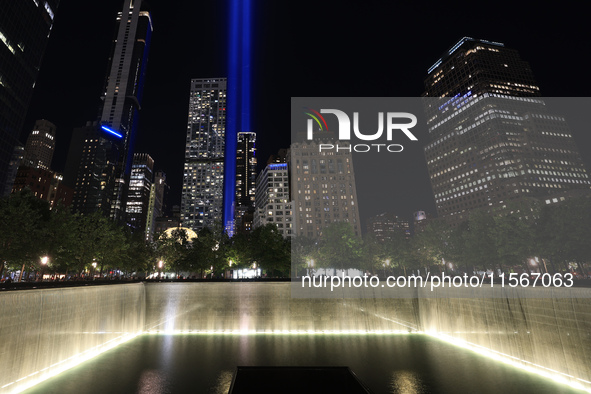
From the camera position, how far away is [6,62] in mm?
73375

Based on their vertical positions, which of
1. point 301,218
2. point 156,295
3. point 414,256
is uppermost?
point 301,218

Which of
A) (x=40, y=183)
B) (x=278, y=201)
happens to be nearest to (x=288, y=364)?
(x=278, y=201)

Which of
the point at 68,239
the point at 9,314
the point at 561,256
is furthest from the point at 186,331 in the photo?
the point at 561,256

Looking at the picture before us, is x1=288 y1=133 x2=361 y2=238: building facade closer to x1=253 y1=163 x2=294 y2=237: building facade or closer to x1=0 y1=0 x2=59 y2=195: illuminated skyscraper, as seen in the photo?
x1=253 y1=163 x2=294 y2=237: building facade

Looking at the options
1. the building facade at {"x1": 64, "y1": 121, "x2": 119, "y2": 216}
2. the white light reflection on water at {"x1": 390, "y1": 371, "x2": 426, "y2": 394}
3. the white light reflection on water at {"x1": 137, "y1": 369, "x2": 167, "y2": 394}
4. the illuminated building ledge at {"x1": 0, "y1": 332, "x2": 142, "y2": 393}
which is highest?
the building facade at {"x1": 64, "y1": 121, "x2": 119, "y2": 216}

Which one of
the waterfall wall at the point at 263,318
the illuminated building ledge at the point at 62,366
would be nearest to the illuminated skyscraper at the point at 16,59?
the waterfall wall at the point at 263,318

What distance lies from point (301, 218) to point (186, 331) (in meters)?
109

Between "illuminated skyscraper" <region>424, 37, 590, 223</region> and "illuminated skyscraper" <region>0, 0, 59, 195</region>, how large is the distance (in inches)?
5711

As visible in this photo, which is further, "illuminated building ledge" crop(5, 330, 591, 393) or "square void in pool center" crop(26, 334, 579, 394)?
"square void in pool center" crop(26, 334, 579, 394)

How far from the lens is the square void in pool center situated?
14.7 metres

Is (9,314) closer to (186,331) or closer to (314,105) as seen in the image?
(186,331)

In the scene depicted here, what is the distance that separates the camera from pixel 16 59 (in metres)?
76.9

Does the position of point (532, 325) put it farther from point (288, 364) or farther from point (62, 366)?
point (62, 366)

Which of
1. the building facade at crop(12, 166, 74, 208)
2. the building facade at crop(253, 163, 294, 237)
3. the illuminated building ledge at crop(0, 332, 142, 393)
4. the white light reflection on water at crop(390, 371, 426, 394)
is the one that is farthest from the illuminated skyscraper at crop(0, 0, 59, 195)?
the white light reflection on water at crop(390, 371, 426, 394)
